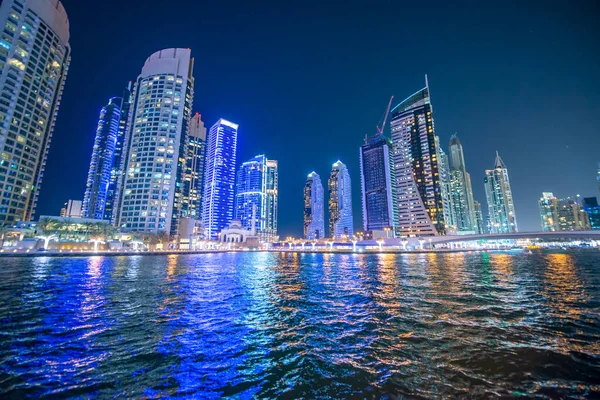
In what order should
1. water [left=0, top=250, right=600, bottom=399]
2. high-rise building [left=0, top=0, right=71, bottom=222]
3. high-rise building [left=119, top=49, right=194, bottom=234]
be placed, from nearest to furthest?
water [left=0, top=250, right=600, bottom=399], high-rise building [left=0, top=0, right=71, bottom=222], high-rise building [left=119, top=49, right=194, bottom=234]

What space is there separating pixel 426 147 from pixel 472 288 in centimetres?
19782

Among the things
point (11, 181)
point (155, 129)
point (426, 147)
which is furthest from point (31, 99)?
point (426, 147)

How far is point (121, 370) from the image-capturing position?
862cm

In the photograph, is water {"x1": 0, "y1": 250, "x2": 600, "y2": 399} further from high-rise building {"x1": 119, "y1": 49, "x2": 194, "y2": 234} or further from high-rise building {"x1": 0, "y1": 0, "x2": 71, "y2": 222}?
high-rise building {"x1": 119, "y1": 49, "x2": 194, "y2": 234}

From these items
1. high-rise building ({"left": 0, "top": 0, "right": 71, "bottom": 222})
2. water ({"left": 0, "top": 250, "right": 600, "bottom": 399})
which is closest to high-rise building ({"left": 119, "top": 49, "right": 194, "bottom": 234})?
high-rise building ({"left": 0, "top": 0, "right": 71, "bottom": 222})

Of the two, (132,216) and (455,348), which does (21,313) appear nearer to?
(455,348)

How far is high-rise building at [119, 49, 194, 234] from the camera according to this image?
13862cm

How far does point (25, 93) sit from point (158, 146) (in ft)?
179

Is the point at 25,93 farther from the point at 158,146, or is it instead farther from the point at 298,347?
the point at 298,347

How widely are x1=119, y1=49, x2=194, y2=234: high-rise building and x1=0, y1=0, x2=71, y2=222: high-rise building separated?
3758cm

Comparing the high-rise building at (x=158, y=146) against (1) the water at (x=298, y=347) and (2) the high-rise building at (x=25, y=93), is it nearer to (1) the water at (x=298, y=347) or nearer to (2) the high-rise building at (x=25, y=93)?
(2) the high-rise building at (x=25, y=93)

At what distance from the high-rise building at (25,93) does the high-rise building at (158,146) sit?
1479 inches

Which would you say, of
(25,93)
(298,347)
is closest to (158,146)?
(25,93)

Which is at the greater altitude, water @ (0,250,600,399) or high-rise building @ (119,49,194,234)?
high-rise building @ (119,49,194,234)
